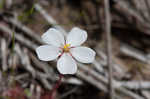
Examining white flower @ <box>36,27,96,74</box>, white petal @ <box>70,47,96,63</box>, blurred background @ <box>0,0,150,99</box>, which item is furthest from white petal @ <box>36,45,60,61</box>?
blurred background @ <box>0,0,150,99</box>

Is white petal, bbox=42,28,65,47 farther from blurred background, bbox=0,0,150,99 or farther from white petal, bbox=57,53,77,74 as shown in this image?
blurred background, bbox=0,0,150,99

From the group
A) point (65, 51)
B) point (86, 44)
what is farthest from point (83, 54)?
point (86, 44)

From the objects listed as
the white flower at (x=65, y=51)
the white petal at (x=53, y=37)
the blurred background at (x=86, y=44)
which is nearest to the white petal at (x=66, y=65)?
the white flower at (x=65, y=51)

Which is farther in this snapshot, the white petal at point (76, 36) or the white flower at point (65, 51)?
the white petal at point (76, 36)

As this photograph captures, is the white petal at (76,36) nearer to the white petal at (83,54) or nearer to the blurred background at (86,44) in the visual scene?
the white petal at (83,54)

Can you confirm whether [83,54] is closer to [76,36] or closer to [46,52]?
[76,36]
